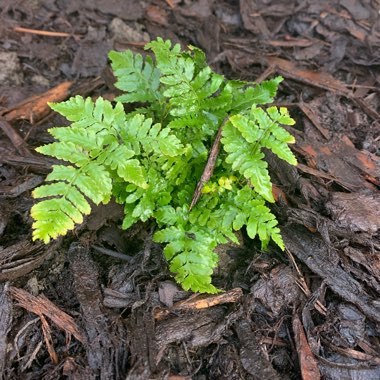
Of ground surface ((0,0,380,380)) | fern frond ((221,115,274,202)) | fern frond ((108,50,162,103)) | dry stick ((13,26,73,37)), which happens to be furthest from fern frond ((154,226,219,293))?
dry stick ((13,26,73,37))

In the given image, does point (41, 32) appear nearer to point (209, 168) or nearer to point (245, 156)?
point (209, 168)

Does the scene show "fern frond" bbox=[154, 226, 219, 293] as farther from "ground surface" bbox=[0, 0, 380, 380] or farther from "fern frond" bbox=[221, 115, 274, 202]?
"fern frond" bbox=[221, 115, 274, 202]

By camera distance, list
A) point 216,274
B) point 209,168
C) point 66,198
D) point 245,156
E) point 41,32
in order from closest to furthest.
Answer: point 66,198 < point 245,156 < point 209,168 < point 216,274 < point 41,32

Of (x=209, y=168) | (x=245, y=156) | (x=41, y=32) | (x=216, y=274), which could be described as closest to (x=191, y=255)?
(x=216, y=274)

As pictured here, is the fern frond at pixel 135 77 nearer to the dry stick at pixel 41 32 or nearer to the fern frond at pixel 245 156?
the fern frond at pixel 245 156

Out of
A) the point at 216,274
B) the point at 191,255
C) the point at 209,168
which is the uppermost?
the point at 209,168

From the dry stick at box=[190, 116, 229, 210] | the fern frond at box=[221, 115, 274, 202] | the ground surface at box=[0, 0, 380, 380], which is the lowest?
the ground surface at box=[0, 0, 380, 380]

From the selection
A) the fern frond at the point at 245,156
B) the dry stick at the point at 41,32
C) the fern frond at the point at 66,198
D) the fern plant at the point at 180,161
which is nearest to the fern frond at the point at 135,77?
the fern plant at the point at 180,161
